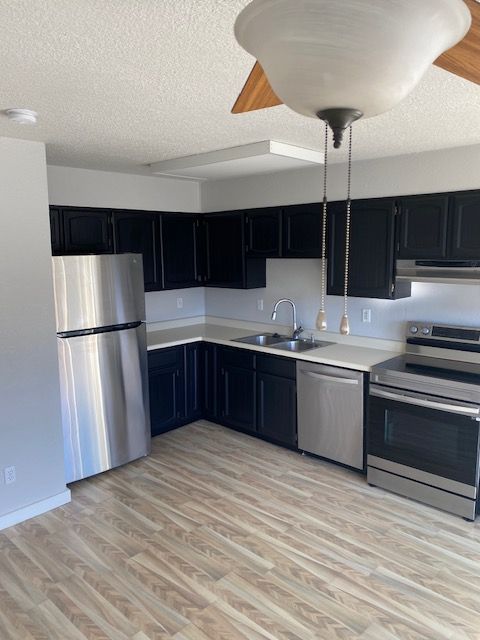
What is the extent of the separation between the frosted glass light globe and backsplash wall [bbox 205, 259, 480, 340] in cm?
289

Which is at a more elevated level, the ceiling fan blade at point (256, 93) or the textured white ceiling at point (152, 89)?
the textured white ceiling at point (152, 89)

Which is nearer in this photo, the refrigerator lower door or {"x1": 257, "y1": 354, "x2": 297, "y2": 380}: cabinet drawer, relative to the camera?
the refrigerator lower door

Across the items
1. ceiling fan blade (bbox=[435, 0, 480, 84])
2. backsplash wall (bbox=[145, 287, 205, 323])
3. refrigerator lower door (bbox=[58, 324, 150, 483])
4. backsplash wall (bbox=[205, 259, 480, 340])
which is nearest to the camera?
ceiling fan blade (bbox=[435, 0, 480, 84])

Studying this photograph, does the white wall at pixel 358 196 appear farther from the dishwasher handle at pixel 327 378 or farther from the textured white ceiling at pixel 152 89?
the dishwasher handle at pixel 327 378

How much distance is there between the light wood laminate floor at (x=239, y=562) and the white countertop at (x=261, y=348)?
88 centimetres

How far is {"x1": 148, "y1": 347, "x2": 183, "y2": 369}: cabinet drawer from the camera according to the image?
4.25 meters

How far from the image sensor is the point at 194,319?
5297mm

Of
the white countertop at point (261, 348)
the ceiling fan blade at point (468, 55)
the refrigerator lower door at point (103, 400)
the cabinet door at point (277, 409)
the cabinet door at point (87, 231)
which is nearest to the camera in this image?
the ceiling fan blade at point (468, 55)

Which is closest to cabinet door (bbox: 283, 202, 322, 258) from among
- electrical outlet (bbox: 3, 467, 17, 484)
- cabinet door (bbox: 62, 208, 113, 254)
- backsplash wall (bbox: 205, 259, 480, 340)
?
backsplash wall (bbox: 205, 259, 480, 340)

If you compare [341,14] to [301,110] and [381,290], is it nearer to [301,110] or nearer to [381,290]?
[301,110]

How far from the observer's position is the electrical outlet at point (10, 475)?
9.96 ft

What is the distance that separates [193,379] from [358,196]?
2.24 metres

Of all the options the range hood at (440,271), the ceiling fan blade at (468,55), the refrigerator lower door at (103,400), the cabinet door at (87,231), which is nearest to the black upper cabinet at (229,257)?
the cabinet door at (87,231)

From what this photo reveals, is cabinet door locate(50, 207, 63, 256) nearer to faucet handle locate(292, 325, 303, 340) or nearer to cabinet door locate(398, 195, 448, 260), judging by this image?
faucet handle locate(292, 325, 303, 340)
